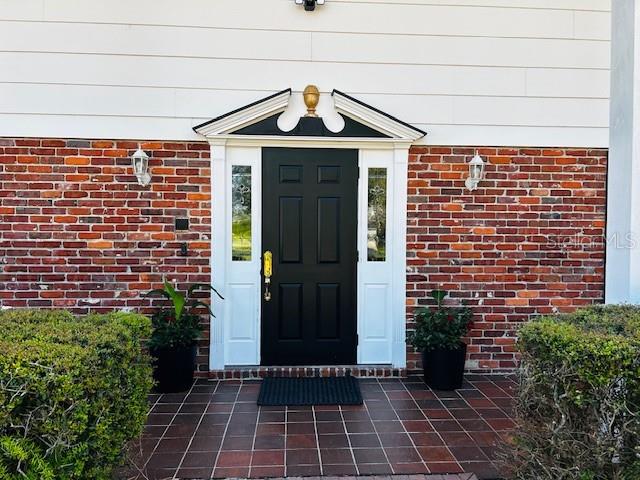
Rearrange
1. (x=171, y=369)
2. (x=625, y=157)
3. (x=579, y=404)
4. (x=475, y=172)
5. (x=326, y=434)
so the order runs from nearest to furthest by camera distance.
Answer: (x=579, y=404), (x=625, y=157), (x=326, y=434), (x=171, y=369), (x=475, y=172)

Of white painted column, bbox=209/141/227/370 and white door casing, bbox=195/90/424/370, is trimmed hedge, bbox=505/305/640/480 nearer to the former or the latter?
white door casing, bbox=195/90/424/370

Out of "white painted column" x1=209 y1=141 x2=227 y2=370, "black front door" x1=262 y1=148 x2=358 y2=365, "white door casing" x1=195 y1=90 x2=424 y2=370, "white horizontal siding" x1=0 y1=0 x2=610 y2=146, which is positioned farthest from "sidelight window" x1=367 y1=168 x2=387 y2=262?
"white painted column" x1=209 y1=141 x2=227 y2=370

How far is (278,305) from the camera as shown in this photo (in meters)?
4.63

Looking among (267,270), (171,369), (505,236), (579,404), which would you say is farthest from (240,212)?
(579,404)

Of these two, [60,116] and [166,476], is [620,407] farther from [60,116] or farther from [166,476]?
[60,116]

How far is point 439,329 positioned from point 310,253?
1386 mm

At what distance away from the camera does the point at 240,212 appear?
4621mm

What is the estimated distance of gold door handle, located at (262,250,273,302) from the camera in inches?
180

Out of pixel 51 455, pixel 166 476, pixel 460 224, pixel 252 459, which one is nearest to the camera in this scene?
pixel 51 455

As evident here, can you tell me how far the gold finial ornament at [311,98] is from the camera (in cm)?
448

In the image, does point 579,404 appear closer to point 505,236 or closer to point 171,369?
point 505,236

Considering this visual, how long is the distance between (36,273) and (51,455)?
9.48ft

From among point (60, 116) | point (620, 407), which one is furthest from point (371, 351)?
point (60, 116)

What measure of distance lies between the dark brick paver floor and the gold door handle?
2.82 ft
